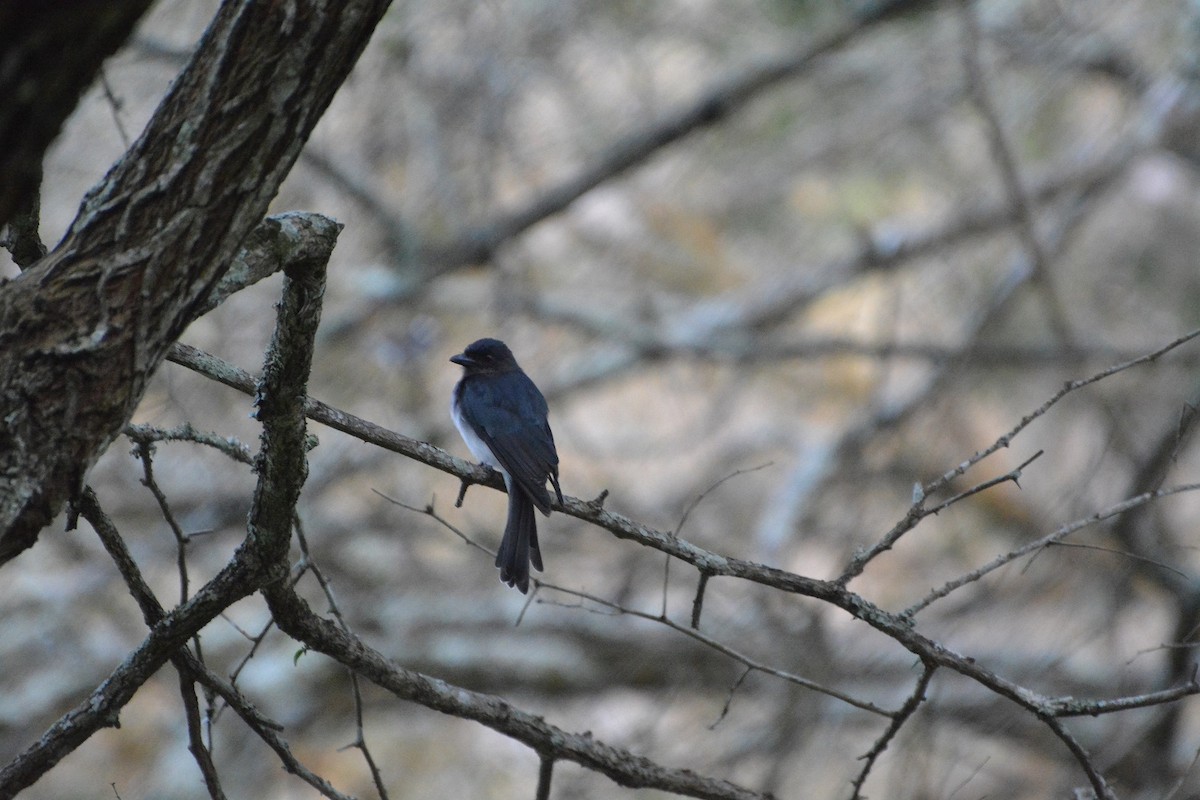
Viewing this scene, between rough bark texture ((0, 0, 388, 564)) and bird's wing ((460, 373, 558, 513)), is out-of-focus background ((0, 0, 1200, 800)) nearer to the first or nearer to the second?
bird's wing ((460, 373, 558, 513))

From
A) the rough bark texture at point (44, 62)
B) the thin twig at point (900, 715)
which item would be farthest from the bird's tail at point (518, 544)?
the rough bark texture at point (44, 62)

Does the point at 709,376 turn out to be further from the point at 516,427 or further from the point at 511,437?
the point at 511,437

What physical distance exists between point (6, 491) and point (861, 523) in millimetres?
4371

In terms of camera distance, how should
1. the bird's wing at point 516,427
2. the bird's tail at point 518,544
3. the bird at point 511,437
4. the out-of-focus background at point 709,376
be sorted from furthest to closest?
the out-of-focus background at point 709,376
the bird's wing at point 516,427
the bird at point 511,437
the bird's tail at point 518,544

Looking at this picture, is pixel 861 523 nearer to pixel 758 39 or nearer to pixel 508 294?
pixel 508 294

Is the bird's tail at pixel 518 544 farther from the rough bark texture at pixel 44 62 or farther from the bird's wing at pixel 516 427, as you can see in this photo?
the rough bark texture at pixel 44 62

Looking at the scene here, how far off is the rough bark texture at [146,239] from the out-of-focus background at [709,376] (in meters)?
3.25

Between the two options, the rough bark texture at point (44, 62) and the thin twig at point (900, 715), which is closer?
the rough bark texture at point (44, 62)

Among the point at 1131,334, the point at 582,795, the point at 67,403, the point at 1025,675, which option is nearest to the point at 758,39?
the point at 1131,334

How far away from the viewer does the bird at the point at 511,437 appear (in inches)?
160

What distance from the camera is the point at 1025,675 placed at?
15.4 ft

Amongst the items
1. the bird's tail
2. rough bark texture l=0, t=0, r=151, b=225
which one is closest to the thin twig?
the bird's tail

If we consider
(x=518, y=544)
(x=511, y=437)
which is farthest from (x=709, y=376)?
(x=518, y=544)

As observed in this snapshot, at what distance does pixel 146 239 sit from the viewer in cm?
178
